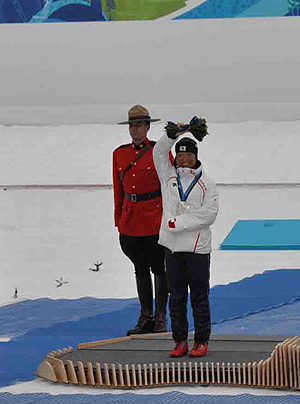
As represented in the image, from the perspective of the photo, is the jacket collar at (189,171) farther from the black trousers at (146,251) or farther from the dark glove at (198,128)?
the black trousers at (146,251)

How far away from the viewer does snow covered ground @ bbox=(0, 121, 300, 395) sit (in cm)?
827

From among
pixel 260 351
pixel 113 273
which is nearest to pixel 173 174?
pixel 260 351

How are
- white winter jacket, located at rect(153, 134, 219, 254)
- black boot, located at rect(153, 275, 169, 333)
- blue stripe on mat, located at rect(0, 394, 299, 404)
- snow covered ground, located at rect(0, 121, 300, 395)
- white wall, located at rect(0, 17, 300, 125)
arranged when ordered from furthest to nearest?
white wall, located at rect(0, 17, 300, 125) → snow covered ground, located at rect(0, 121, 300, 395) → black boot, located at rect(153, 275, 169, 333) → white winter jacket, located at rect(153, 134, 219, 254) → blue stripe on mat, located at rect(0, 394, 299, 404)

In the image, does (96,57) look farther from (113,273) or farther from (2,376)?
(2,376)

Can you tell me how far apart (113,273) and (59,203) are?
15.5 feet

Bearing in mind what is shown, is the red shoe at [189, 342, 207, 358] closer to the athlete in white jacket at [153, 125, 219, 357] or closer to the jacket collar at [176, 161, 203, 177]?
the athlete in white jacket at [153, 125, 219, 357]

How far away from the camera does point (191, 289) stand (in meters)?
5.12

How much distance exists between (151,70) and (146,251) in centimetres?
1453

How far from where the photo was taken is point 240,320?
21.5 ft

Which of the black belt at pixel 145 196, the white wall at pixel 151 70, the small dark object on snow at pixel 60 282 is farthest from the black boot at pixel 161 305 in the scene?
the white wall at pixel 151 70

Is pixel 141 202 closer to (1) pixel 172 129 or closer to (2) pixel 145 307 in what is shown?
(2) pixel 145 307

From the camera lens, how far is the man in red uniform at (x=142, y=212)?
5.96 meters

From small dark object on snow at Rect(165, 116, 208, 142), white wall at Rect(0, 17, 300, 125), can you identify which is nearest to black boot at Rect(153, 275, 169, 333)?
small dark object on snow at Rect(165, 116, 208, 142)

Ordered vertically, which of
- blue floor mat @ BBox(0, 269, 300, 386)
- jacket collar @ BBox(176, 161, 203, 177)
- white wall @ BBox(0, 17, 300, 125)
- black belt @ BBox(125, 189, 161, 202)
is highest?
white wall @ BBox(0, 17, 300, 125)
